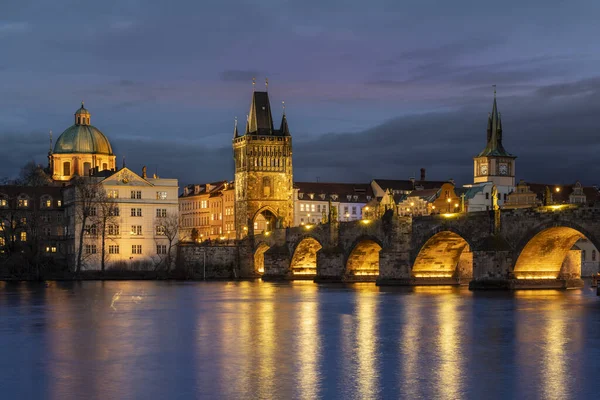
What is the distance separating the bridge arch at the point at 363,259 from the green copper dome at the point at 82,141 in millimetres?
53244

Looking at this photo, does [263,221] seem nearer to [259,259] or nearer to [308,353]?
[259,259]

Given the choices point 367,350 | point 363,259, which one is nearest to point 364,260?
point 363,259

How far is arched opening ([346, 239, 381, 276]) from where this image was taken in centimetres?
8622

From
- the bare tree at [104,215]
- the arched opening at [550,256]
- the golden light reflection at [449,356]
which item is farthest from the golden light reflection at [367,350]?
the bare tree at [104,215]

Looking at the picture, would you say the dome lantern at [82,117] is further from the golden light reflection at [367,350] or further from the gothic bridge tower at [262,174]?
the golden light reflection at [367,350]

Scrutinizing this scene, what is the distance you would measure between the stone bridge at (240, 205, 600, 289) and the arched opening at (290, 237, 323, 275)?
100mm

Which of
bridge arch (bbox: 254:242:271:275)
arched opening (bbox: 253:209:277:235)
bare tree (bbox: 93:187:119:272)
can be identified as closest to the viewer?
bare tree (bbox: 93:187:119:272)

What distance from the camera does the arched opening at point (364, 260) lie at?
283ft

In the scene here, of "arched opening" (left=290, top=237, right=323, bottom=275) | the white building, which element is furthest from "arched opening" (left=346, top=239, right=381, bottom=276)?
the white building

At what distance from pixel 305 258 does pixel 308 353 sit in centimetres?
7254

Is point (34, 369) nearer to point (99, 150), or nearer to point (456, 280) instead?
point (456, 280)

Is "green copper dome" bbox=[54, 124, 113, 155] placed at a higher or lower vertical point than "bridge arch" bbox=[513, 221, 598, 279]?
higher

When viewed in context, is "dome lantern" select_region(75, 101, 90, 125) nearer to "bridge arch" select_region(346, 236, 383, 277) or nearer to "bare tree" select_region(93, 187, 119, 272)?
"bare tree" select_region(93, 187, 119, 272)

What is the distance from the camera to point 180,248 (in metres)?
107
